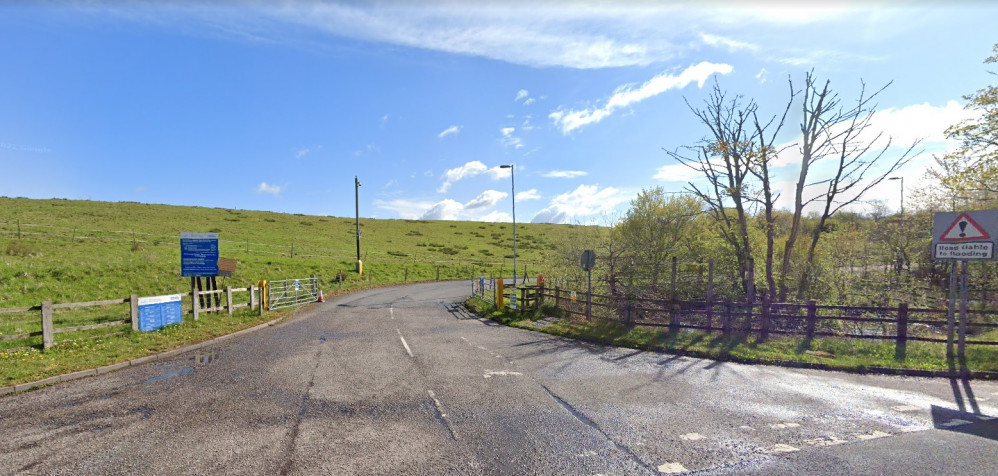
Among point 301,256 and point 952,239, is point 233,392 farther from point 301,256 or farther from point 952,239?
point 301,256

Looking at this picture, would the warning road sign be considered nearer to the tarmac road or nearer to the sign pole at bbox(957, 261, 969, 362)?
the sign pole at bbox(957, 261, 969, 362)

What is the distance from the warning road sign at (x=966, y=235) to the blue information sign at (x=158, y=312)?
820 inches

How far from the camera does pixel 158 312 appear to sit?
46.7ft

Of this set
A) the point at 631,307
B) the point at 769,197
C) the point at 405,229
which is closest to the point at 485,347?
the point at 631,307

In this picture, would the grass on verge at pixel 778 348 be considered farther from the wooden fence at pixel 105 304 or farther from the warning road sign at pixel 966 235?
the wooden fence at pixel 105 304

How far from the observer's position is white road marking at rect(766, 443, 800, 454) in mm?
5195

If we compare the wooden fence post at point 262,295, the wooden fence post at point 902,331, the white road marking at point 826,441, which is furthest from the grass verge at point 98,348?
the wooden fence post at point 902,331

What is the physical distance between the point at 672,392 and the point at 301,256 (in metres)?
40.4

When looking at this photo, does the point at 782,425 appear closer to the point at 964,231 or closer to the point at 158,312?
the point at 964,231

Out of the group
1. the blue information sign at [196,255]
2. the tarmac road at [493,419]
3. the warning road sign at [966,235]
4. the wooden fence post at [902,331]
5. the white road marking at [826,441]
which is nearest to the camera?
the tarmac road at [493,419]

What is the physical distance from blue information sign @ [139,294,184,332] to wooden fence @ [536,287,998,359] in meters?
13.3

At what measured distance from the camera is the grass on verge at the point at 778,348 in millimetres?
9578

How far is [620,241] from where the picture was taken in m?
22.8

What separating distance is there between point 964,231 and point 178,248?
44656mm
